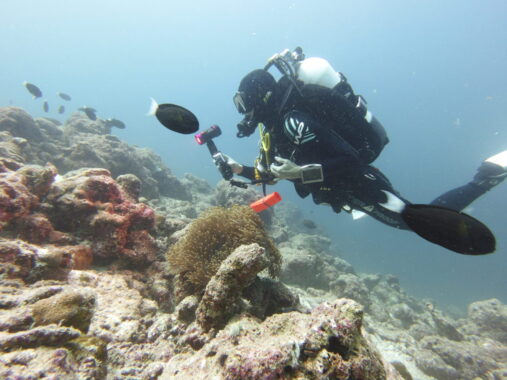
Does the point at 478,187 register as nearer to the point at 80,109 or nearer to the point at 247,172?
the point at 247,172

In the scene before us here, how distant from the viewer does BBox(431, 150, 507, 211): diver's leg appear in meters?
5.28

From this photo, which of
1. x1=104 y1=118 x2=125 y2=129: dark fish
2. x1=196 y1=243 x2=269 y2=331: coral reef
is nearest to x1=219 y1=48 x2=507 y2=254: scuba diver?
x1=196 y1=243 x2=269 y2=331: coral reef

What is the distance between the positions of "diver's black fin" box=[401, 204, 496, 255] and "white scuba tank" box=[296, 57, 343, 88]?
158 inches

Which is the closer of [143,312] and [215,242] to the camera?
[143,312]

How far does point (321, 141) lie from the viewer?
4.44m

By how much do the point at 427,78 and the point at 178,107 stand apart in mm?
138886

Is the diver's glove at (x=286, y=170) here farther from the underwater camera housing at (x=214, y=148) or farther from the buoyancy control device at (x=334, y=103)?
the buoyancy control device at (x=334, y=103)

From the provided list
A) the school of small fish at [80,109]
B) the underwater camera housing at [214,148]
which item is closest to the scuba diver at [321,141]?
the underwater camera housing at [214,148]

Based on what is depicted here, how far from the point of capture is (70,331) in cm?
180

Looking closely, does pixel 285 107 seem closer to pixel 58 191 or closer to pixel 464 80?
pixel 58 191

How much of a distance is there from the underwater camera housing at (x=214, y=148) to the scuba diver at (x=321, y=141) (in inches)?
6.6

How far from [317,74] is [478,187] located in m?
4.22

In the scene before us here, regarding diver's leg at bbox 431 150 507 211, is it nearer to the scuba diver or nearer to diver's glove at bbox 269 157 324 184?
the scuba diver

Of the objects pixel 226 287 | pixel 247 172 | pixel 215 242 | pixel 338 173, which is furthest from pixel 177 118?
pixel 338 173
